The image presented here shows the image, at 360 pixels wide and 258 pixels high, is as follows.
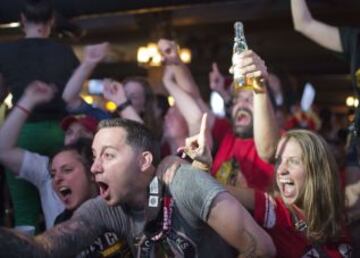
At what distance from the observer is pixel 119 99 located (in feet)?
11.9

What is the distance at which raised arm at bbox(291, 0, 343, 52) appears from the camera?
3.48 meters

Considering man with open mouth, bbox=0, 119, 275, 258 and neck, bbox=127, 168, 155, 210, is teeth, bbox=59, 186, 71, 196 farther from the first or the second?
neck, bbox=127, 168, 155, 210

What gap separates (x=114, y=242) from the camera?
2430mm

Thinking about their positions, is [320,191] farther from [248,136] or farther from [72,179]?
[72,179]

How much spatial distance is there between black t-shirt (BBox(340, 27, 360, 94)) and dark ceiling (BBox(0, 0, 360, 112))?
86cm

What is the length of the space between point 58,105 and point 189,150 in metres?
1.67

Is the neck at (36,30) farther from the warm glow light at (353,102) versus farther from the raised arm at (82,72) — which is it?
the warm glow light at (353,102)

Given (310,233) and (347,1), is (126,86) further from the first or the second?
(310,233)

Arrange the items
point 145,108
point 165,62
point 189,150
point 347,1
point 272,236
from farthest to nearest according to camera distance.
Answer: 1. point 347,1
2. point 145,108
3. point 165,62
4. point 272,236
5. point 189,150

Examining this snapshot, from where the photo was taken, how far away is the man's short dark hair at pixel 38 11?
360 centimetres

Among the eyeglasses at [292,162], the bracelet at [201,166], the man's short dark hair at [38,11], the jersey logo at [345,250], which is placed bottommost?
the jersey logo at [345,250]

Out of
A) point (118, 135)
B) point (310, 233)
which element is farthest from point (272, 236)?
point (118, 135)

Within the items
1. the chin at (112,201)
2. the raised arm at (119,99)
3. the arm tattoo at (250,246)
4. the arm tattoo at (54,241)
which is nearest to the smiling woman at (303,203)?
the arm tattoo at (250,246)

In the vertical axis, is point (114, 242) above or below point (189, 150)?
below
